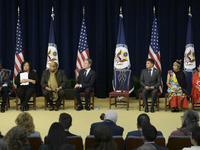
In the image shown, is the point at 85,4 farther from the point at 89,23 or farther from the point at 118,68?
the point at 118,68

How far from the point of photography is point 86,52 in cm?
920

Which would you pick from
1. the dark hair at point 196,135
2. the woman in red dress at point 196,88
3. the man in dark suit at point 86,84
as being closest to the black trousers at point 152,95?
the woman in red dress at point 196,88

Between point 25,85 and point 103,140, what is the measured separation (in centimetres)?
521

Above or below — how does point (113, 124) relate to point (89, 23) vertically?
below

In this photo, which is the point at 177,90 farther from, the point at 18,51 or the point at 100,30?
the point at 18,51

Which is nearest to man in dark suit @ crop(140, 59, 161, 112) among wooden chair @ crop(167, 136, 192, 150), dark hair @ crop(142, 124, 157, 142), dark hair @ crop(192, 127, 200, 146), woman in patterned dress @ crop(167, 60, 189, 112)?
woman in patterned dress @ crop(167, 60, 189, 112)

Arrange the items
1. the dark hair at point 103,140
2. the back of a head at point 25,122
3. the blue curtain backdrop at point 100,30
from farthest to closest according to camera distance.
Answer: the blue curtain backdrop at point 100,30 → the back of a head at point 25,122 → the dark hair at point 103,140

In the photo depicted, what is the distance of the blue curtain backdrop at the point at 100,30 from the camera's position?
9.59 meters

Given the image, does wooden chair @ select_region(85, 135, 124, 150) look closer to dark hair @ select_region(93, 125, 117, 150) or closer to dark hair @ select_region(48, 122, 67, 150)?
dark hair @ select_region(48, 122, 67, 150)

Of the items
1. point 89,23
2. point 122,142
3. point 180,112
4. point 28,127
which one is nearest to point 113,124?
point 122,142

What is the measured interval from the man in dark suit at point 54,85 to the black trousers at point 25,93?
0.96ft

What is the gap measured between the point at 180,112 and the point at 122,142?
13.8ft

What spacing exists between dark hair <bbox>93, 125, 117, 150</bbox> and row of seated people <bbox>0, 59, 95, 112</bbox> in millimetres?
4844

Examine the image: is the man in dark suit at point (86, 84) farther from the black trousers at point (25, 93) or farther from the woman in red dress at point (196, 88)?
the woman in red dress at point (196, 88)
